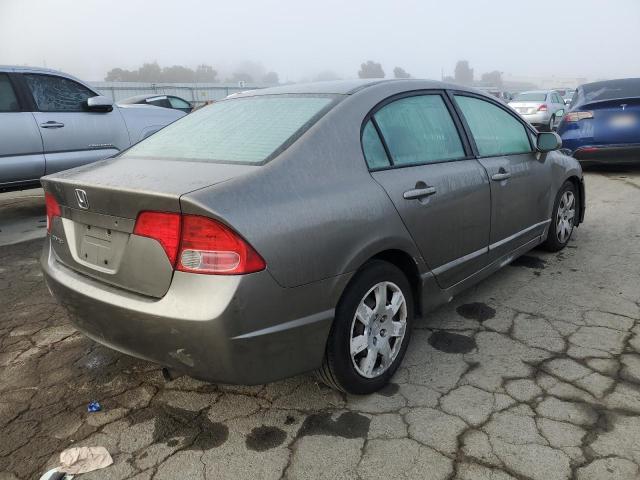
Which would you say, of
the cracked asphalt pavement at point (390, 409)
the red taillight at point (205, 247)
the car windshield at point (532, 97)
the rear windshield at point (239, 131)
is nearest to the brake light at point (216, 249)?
the red taillight at point (205, 247)

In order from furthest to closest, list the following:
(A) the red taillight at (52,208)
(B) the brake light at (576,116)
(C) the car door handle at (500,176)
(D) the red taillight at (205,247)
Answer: (B) the brake light at (576,116) → (C) the car door handle at (500,176) → (A) the red taillight at (52,208) → (D) the red taillight at (205,247)

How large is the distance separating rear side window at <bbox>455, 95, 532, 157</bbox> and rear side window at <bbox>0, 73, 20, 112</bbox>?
4.85 m

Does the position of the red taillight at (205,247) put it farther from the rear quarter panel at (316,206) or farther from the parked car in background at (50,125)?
the parked car in background at (50,125)

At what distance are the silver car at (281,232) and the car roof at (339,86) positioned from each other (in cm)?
2

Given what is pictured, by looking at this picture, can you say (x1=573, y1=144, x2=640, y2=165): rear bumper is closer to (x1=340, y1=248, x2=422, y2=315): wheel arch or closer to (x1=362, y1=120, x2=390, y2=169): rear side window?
(x1=340, y1=248, x2=422, y2=315): wheel arch

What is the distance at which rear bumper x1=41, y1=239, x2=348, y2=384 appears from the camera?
1.90 metres

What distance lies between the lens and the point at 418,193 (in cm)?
261

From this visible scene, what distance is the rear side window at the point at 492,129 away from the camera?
3.32 meters

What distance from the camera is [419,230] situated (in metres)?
2.62

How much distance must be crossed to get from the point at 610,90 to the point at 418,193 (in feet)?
23.8

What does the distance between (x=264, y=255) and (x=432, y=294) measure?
1255 mm

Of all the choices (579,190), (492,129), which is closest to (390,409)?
(492,129)

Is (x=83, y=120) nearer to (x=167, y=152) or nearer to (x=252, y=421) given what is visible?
(x=167, y=152)

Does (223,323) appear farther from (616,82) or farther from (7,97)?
(616,82)
